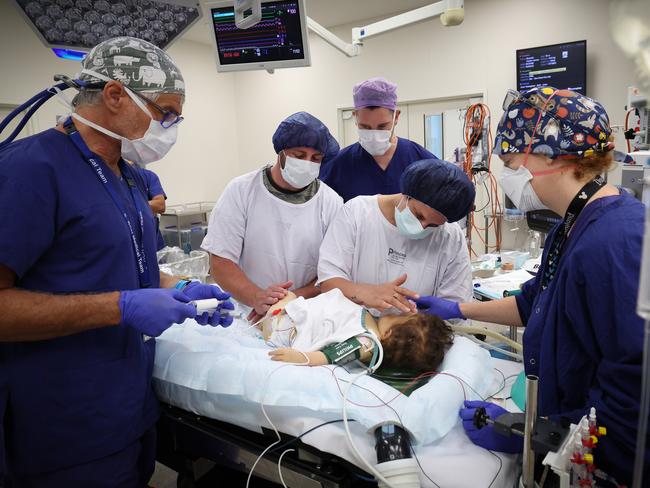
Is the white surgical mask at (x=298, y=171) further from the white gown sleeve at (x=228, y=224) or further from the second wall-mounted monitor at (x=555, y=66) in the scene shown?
the second wall-mounted monitor at (x=555, y=66)

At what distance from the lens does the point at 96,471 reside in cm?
127

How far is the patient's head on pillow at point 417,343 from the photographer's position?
5.42 ft

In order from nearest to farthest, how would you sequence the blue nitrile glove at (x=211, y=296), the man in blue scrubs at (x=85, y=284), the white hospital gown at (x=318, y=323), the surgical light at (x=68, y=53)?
the man in blue scrubs at (x=85, y=284), the blue nitrile glove at (x=211, y=296), the white hospital gown at (x=318, y=323), the surgical light at (x=68, y=53)

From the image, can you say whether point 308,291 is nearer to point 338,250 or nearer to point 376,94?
point 338,250

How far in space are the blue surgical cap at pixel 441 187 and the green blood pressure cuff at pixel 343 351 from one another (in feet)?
2.01

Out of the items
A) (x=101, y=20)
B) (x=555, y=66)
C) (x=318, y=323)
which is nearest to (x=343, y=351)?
(x=318, y=323)

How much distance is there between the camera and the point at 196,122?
6.44 m

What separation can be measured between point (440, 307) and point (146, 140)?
122 cm

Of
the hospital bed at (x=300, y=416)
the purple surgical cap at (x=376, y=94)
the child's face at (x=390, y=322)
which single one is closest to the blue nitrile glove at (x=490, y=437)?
A: the hospital bed at (x=300, y=416)

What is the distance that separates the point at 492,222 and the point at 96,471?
4.73 m

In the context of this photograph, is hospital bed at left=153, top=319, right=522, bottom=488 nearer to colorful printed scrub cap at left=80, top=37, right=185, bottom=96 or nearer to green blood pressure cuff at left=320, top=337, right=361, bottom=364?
green blood pressure cuff at left=320, top=337, right=361, bottom=364

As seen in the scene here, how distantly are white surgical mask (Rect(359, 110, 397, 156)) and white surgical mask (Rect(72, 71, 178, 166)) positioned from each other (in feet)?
4.53

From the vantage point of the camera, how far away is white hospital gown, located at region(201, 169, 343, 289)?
6.79ft

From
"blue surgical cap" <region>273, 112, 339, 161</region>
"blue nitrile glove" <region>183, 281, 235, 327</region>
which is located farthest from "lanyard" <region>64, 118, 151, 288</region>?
"blue surgical cap" <region>273, 112, 339, 161</region>
